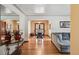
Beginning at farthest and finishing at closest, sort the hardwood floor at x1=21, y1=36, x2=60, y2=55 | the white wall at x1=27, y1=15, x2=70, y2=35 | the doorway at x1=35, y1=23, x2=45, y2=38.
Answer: the doorway at x1=35, y1=23, x2=45, y2=38 → the white wall at x1=27, y1=15, x2=70, y2=35 → the hardwood floor at x1=21, y1=36, x2=60, y2=55

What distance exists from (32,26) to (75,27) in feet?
35.5

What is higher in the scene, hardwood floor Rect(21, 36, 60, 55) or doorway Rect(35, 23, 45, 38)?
doorway Rect(35, 23, 45, 38)

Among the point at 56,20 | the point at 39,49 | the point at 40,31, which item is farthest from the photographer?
the point at 40,31

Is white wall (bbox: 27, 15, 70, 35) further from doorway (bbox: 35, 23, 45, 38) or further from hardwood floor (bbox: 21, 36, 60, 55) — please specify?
hardwood floor (bbox: 21, 36, 60, 55)

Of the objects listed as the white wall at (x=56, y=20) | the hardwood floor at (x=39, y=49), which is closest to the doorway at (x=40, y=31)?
the white wall at (x=56, y=20)

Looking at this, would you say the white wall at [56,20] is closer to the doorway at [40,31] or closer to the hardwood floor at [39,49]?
the doorway at [40,31]

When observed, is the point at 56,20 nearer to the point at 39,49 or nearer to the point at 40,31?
the point at 40,31

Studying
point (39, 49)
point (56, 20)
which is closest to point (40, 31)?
point (56, 20)

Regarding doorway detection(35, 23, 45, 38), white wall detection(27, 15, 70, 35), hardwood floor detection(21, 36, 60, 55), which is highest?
white wall detection(27, 15, 70, 35)

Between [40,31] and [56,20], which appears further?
[40,31]

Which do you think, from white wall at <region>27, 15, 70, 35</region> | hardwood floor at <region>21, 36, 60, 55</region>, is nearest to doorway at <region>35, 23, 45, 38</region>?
white wall at <region>27, 15, 70, 35</region>

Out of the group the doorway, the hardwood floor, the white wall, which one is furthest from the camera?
the doorway

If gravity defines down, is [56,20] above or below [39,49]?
above

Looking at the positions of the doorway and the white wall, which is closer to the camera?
the white wall
